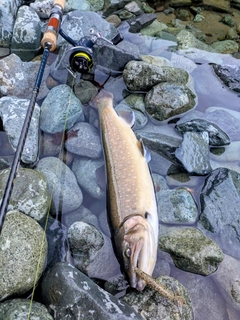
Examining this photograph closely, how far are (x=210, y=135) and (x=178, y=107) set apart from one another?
70cm

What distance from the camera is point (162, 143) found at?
493 centimetres

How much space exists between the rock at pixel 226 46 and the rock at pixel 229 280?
4832mm

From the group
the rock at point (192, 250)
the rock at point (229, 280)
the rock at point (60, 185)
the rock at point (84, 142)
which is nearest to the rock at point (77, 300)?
the rock at point (192, 250)

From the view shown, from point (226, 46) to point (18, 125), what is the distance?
494cm

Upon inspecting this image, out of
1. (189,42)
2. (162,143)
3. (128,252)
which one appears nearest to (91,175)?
(162,143)

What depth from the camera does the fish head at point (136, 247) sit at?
3492 millimetres

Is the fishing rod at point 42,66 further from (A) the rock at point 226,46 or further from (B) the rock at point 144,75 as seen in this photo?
(A) the rock at point 226,46

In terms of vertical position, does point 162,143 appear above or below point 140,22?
below

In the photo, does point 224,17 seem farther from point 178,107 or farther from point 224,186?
point 224,186

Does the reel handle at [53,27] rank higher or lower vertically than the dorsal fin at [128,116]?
higher

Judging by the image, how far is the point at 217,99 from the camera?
19.9 ft

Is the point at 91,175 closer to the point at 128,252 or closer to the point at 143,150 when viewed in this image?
the point at 143,150

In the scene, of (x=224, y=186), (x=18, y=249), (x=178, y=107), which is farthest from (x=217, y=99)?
(x=18, y=249)

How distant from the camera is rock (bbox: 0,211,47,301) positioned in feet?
10.4
